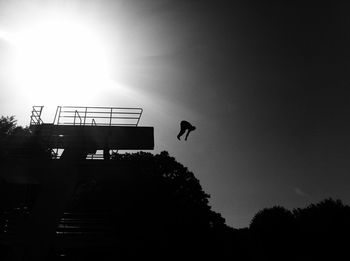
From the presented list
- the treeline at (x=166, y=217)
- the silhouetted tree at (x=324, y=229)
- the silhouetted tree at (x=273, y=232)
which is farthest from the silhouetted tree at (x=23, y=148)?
the silhouetted tree at (x=273, y=232)

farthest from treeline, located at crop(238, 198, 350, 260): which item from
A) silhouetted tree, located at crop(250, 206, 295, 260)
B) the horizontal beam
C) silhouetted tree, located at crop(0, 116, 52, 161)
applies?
silhouetted tree, located at crop(0, 116, 52, 161)

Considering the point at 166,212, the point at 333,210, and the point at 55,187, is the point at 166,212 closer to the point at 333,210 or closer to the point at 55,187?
the point at 55,187

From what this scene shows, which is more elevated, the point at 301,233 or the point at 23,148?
the point at 23,148

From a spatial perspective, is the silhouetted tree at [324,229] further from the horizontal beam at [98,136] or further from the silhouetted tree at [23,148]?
the silhouetted tree at [23,148]

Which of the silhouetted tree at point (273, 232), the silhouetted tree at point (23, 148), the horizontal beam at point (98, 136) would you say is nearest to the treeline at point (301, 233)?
the silhouetted tree at point (273, 232)

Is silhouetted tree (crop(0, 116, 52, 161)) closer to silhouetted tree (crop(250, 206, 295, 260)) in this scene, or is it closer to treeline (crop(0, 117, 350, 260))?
treeline (crop(0, 117, 350, 260))

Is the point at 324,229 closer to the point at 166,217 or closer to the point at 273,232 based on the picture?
the point at 273,232

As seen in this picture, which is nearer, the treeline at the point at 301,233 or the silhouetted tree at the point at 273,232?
the treeline at the point at 301,233

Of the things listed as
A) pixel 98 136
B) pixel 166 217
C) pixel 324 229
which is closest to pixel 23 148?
pixel 98 136

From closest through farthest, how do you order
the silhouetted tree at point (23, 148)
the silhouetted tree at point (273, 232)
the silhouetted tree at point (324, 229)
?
the silhouetted tree at point (23, 148) → the silhouetted tree at point (324, 229) → the silhouetted tree at point (273, 232)

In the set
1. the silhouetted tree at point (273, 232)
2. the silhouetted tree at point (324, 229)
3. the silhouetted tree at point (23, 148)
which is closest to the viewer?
the silhouetted tree at point (23, 148)

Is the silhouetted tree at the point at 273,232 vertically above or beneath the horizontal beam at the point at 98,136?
beneath

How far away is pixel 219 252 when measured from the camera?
33.9 meters

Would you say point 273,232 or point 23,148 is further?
point 273,232
